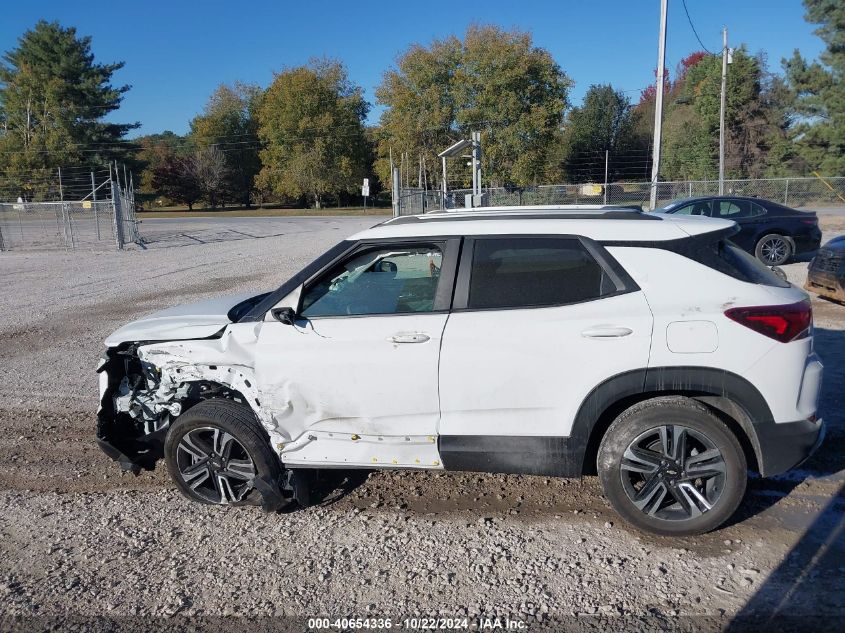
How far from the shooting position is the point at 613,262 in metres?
3.35

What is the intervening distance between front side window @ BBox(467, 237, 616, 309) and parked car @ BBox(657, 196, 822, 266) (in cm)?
1052

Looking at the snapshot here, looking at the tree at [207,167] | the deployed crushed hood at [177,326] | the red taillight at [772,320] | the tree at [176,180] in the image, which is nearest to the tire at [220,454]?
the deployed crushed hood at [177,326]

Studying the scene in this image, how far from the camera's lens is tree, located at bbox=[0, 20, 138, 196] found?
5553 cm

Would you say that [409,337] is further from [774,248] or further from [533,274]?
[774,248]

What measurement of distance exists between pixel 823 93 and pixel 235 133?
59860 mm

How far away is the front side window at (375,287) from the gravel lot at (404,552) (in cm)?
128

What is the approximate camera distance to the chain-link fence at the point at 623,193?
1064 inches

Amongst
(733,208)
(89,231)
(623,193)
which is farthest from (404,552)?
(89,231)

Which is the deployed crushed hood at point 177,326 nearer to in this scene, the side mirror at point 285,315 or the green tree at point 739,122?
the side mirror at point 285,315

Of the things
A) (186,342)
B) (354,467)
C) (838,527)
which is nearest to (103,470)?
(186,342)

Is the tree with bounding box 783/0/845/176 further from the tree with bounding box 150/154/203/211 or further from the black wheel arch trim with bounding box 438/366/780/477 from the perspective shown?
the tree with bounding box 150/154/203/211

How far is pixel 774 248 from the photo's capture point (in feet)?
42.3

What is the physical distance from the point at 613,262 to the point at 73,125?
64.8 meters

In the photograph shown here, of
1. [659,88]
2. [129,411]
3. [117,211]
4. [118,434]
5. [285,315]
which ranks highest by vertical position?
[659,88]
